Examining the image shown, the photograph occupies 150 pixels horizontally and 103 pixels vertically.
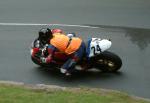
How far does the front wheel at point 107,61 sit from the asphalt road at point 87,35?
21 cm

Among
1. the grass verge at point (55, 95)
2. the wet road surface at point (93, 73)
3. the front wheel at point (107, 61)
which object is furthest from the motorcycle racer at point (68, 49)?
the grass verge at point (55, 95)

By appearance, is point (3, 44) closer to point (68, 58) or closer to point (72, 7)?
point (68, 58)

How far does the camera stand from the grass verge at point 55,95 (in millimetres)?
9859

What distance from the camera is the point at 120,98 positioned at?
33.9 feet

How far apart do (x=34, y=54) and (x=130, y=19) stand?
17.7 feet

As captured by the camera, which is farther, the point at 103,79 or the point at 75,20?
the point at 75,20

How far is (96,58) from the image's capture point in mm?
13164

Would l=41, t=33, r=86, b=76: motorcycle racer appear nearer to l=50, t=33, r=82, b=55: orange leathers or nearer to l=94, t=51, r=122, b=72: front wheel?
l=50, t=33, r=82, b=55: orange leathers

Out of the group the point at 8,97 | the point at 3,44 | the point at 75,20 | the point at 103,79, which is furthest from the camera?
the point at 75,20

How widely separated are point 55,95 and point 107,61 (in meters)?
3.22

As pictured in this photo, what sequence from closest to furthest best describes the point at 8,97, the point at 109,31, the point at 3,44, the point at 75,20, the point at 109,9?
the point at 8,97 < the point at 3,44 < the point at 109,31 < the point at 75,20 < the point at 109,9

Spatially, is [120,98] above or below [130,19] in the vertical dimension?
below

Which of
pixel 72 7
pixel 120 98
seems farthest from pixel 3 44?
pixel 120 98

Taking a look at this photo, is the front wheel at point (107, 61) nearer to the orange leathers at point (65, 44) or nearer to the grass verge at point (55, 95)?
the orange leathers at point (65, 44)
